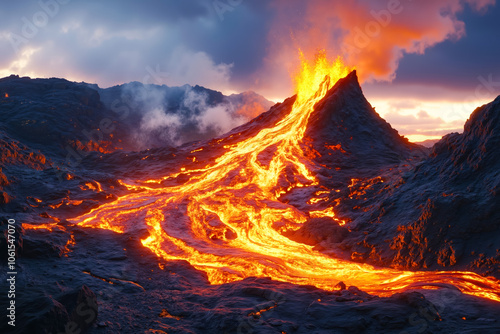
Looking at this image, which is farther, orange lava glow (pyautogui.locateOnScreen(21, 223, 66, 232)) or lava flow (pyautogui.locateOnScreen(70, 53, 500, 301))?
orange lava glow (pyautogui.locateOnScreen(21, 223, 66, 232))

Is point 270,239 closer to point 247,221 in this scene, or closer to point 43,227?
point 247,221

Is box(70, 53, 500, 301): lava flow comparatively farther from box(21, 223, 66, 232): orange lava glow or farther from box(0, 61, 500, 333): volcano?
box(21, 223, 66, 232): orange lava glow

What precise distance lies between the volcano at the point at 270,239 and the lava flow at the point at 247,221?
13cm

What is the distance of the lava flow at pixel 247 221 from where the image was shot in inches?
577

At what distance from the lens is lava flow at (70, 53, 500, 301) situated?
14664 millimetres

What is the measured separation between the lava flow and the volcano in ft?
0.42

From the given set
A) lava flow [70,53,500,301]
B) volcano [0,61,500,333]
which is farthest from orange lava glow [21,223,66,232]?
lava flow [70,53,500,301]

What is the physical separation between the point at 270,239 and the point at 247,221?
→ 298 cm

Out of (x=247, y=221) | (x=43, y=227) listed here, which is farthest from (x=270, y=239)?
(x=43, y=227)

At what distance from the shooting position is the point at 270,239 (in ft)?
68.3

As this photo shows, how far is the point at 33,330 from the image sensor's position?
8375 mm

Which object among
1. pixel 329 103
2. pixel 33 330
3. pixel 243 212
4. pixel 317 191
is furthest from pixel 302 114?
pixel 33 330

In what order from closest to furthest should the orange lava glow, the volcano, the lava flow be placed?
1. the volcano
2. the lava flow
3. the orange lava glow

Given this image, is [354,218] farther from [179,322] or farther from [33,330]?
[33,330]
